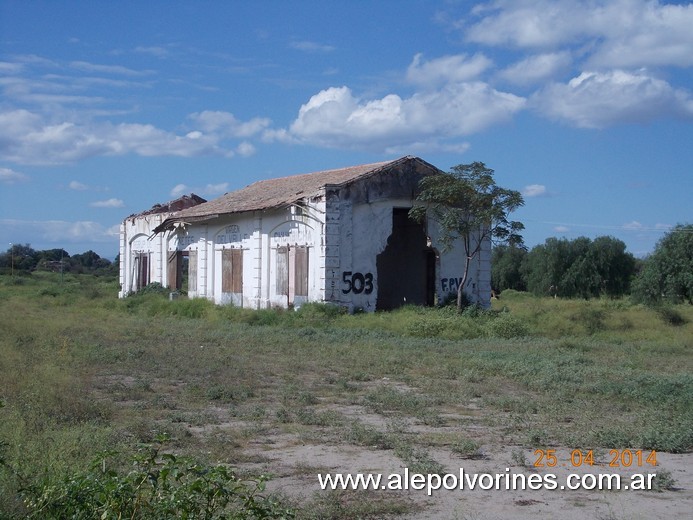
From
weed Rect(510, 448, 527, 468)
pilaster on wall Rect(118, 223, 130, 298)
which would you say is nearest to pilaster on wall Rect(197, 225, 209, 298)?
pilaster on wall Rect(118, 223, 130, 298)

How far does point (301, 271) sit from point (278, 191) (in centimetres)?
448

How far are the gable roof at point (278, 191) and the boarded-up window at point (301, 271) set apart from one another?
4.91 feet

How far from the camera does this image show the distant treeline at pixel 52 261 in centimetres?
6406

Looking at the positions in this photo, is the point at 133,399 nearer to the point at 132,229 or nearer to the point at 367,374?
the point at 367,374

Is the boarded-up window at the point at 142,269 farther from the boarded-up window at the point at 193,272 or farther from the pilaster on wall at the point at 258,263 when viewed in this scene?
the pilaster on wall at the point at 258,263

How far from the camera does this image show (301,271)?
23.0 meters

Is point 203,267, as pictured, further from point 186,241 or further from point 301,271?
point 301,271

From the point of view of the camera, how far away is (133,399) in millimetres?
10203

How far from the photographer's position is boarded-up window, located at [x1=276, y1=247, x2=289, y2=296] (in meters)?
23.8

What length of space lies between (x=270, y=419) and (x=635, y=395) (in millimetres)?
5065

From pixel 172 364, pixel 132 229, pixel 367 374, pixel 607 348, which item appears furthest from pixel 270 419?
pixel 132 229

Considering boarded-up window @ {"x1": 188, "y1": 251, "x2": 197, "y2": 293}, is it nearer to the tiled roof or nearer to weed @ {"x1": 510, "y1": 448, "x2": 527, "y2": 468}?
the tiled roof

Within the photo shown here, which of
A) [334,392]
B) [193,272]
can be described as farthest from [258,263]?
[334,392]

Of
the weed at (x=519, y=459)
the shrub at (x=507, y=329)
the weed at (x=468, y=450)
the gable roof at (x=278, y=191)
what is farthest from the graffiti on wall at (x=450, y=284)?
the weed at (x=519, y=459)
